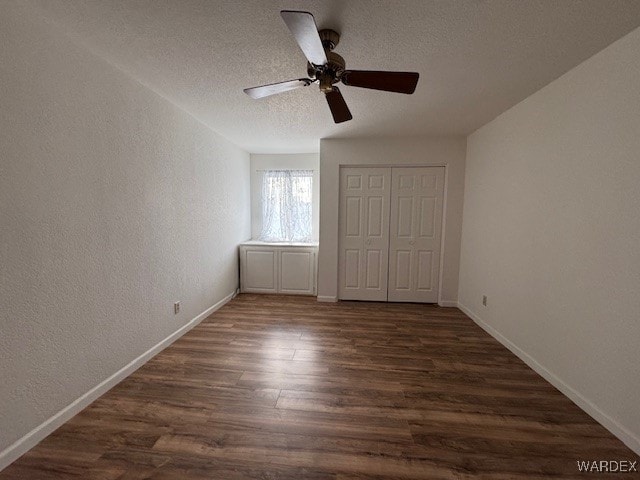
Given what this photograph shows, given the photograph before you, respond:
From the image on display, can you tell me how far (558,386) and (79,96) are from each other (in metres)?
3.84

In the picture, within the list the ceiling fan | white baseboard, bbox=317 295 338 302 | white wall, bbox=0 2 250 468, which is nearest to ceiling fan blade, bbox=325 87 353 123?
the ceiling fan

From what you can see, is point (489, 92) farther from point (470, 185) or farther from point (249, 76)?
point (249, 76)

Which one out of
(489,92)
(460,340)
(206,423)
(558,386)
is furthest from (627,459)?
(489,92)

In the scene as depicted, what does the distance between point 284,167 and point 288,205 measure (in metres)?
0.67

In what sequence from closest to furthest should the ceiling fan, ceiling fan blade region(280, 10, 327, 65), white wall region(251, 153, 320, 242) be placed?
ceiling fan blade region(280, 10, 327, 65) → the ceiling fan → white wall region(251, 153, 320, 242)

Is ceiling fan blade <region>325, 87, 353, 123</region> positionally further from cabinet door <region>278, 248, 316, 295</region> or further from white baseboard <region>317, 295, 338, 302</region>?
Result: white baseboard <region>317, 295, 338, 302</region>

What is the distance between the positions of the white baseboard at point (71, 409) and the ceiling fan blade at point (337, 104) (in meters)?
2.53

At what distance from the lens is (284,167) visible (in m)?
4.66

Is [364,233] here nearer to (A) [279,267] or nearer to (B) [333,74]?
(A) [279,267]

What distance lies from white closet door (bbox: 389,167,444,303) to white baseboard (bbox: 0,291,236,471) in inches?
117

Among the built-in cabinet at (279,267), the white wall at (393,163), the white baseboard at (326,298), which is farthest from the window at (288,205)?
the white baseboard at (326,298)

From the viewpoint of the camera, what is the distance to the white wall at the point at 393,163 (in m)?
3.65

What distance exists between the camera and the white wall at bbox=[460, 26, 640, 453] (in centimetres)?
154

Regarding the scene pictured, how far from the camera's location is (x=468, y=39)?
5.29 ft
